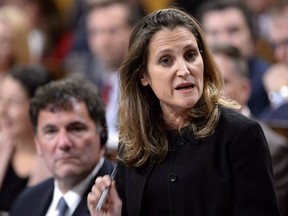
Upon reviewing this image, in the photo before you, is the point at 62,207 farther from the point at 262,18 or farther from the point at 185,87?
the point at 262,18

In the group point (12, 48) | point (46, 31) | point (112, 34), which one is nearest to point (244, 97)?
point (112, 34)

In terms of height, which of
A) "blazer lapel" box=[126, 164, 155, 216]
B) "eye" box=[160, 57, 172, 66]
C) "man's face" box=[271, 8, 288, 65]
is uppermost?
"man's face" box=[271, 8, 288, 65]

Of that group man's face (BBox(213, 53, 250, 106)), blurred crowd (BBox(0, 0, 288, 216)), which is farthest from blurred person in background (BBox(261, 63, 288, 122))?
man's face (BBox(213, 53, 250, 106))

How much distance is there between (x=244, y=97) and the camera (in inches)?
155

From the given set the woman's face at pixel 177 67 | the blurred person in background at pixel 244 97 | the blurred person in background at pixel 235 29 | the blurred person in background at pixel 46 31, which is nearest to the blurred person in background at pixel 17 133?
the blurred person in background at pixel 244 97

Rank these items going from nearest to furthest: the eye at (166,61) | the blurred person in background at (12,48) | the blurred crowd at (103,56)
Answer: the eye at (166,61)
the blurred crowd at (103,56)
the blurred person in background at (12,48)

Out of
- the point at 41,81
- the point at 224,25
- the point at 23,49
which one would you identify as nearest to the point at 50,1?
the point at 23,49

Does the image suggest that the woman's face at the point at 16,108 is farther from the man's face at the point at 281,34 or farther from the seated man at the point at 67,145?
the man's face at the point at 281,34

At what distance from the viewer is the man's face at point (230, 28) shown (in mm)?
4969

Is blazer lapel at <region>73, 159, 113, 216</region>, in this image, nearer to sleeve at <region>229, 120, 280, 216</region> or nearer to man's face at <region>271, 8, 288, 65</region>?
sleeve at <region>229, 120, 280, 216</region>

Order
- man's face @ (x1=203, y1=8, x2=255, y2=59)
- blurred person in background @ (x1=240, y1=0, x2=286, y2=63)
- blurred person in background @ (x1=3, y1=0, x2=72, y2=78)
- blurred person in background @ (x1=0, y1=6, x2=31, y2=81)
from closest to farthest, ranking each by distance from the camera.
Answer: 1. man's face @ (x1=203, y1=8, x2=255, y2=59)
2. blurred person in background @ (x1=0, y1=6, x2=31, y2=81)
3. blurred person in background @ (x1=240, y1=0, x2=286, y2=63)
4. blurred person in background @ (x1=3, y1=0, x2=72, y2=78)

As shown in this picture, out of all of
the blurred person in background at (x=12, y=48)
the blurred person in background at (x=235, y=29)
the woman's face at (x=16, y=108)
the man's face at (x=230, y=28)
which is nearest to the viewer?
the woman's face at (x=16, y=108)

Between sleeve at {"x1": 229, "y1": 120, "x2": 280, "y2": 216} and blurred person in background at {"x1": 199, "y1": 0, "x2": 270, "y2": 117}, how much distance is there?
241 cm

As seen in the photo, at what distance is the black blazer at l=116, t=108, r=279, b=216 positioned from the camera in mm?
2352
